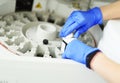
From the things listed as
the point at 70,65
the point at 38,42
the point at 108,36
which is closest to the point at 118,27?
the point at 108,36

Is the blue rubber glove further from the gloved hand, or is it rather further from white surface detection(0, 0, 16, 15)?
white surface detection(0, 0, 16, 15)

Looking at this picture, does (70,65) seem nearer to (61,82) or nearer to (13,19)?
→ (61,82)

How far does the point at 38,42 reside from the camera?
1.19 metres

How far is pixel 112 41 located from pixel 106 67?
0.55 ft

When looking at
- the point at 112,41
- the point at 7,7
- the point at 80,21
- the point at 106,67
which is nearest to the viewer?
the point at 106,67

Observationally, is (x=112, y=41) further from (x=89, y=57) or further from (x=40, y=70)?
(x=40, y=70)

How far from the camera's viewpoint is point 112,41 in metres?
1.03

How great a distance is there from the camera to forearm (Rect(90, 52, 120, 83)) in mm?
881

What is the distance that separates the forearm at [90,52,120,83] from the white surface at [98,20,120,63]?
0.31 ft

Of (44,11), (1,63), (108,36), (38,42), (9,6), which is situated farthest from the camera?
(44,11)

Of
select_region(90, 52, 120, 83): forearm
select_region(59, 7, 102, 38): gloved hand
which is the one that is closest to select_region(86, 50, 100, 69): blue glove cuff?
select_region(90, 52, 120, 83): forearm

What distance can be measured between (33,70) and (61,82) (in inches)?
5.7

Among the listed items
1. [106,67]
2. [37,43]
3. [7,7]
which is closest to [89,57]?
[106,67]

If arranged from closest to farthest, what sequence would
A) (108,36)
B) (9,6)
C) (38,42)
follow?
(108,36)
(38,42)
(9,6)
